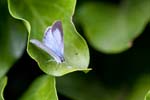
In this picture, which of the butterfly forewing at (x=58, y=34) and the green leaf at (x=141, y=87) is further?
the green leaf at (x=141, y=87)

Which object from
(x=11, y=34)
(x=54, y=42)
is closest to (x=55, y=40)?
(x=54, y=42)

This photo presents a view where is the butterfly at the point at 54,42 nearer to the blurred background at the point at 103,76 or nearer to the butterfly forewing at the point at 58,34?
the butterfly forewing at the point at 58,34

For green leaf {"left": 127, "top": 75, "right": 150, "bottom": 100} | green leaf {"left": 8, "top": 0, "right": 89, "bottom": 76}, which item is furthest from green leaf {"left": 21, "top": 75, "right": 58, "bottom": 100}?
green leaf {"left": 127, "top": 75, "right": 150, "bottom": 100}

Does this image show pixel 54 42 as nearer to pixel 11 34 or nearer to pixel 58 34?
pixel 58 34

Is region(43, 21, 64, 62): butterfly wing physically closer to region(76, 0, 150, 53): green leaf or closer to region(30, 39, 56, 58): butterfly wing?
region(30, 39, 56, 58): butterfly wing

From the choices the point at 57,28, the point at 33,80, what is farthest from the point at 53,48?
the point at 33,80

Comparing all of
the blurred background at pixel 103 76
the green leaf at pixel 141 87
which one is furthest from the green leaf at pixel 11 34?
the green leaf at pixel 141 87

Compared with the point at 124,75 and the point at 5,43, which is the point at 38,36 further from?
the point at 124,75
